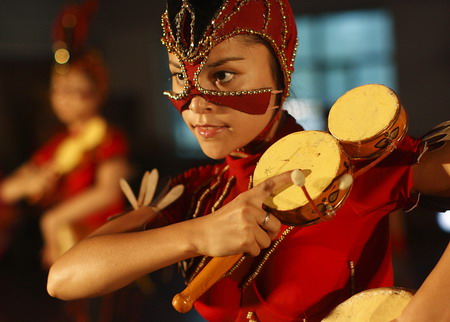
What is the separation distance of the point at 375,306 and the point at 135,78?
18.7ft

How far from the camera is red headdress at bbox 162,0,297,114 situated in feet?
2.91

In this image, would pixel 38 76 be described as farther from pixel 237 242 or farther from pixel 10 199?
pixel 237 242

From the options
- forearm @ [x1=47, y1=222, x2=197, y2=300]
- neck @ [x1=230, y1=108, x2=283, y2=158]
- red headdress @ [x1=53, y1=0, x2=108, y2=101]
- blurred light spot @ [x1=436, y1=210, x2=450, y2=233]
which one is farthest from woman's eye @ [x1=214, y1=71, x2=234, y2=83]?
blurred light spot @ [x1=436, y1=210, x2=450, y2=233]

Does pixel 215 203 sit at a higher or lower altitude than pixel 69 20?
lower

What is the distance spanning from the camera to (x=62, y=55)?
7.57 feet

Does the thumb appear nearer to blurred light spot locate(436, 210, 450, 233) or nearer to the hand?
the hand

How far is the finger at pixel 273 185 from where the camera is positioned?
788 millimetres

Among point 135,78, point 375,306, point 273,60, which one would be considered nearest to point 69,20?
point 273,60

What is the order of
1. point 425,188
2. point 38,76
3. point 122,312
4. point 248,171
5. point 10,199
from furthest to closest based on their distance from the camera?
1. point 38,76
2. point 10,199
3. point 122,312
4. point 248,171
5. point 425,188

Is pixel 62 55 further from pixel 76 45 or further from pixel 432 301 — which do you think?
pixel 432 301

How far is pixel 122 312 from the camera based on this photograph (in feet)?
7.50

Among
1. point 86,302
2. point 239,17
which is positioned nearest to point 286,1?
point 239,17

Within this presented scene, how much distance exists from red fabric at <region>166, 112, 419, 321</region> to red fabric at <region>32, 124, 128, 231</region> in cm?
144

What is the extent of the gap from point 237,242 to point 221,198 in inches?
8.8
